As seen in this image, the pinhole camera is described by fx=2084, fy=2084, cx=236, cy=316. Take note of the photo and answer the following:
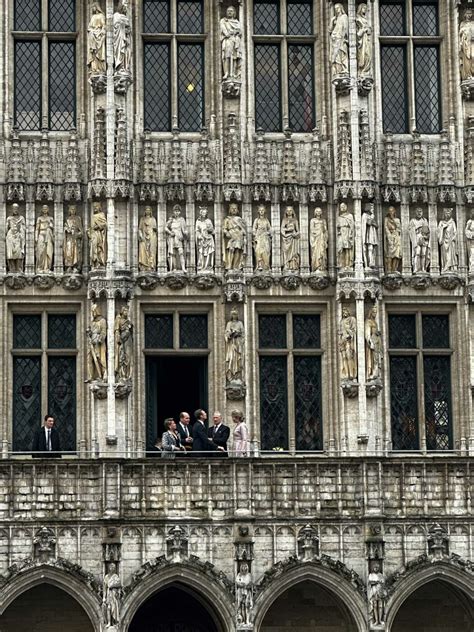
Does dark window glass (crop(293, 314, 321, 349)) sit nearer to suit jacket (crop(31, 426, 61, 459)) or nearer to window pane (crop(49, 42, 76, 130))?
suit jacket (crop(31, 426, 61, 459))

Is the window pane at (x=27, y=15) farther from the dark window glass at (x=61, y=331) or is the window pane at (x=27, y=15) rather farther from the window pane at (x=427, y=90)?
the window pane at (x=427, y=90)

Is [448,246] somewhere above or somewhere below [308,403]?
above

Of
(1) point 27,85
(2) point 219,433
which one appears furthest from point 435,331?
(1) point 27,85

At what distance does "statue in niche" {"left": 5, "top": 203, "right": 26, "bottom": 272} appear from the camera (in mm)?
47000

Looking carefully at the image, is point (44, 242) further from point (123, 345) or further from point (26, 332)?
point (123, 345)

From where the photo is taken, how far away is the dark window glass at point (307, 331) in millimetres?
47969

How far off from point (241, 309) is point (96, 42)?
6932mm

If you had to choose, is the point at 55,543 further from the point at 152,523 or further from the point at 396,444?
the point at 396,444

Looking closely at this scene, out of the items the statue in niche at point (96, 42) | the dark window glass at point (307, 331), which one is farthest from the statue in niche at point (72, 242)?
the dark window glass at point (307, 331)

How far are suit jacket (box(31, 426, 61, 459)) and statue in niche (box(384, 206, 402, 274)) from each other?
335 inches

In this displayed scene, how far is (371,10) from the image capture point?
48.7 m

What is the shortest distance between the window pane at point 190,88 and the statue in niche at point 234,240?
7.97 ft

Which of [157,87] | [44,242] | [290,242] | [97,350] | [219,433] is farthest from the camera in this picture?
[157,87]

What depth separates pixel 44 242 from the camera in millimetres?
47156
